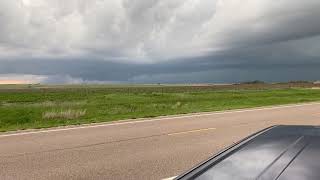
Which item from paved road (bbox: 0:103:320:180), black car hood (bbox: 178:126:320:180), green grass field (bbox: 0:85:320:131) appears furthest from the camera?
green grass field (bbox: 0:85:320:131)

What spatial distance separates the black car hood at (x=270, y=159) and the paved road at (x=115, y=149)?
498 cm

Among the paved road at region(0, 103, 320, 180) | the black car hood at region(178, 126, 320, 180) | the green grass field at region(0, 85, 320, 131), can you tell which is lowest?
the green grass field at region(0, 85, 320, 131)

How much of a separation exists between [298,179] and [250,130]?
1307cm

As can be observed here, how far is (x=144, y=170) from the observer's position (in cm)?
868

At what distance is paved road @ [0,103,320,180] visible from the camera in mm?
8656

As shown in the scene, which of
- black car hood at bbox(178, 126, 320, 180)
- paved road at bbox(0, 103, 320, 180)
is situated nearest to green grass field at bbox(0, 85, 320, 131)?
paved road at bbox(0, 103, 320, 180)

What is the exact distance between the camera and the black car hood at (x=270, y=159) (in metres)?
2.59

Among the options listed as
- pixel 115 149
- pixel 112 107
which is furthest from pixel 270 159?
pixel 112 107

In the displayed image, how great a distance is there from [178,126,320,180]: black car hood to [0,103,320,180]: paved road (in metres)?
4.98

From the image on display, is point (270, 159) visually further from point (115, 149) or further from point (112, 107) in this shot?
point (112, 107)

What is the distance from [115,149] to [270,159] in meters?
8.66

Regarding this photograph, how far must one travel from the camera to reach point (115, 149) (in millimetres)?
11258

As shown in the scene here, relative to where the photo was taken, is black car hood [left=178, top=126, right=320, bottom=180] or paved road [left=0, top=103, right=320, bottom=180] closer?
black car hood [left=178, top=126, right=320, bottom=180]

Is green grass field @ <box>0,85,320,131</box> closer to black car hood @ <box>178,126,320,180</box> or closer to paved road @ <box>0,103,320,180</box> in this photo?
paved road @ <box>0,103,320,180</box>
